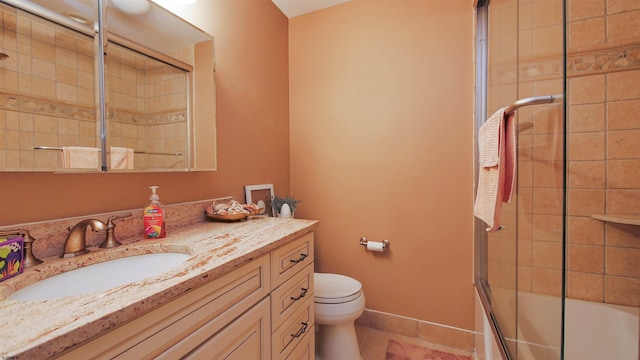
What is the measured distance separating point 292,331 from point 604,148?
1.73 meters

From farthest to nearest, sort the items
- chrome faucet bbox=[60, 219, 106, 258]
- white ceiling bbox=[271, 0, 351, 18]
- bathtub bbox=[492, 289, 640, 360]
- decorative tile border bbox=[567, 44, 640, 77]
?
1. white ceiling bbox=[271, 0, 351, 18]
2. decorative tile border bbox=[567, 44, 640, 77]
3. bathtub bbox=[492, 289, 640, 360]
4. chrome faucet bbox=[60, 219, 106, 258]

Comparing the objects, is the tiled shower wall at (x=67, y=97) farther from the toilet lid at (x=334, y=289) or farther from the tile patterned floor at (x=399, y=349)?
the tile patterned floor at (x=399, y=349)

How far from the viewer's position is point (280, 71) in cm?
209

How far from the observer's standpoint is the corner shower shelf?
119cm

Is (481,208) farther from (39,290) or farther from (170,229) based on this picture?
(39,290)

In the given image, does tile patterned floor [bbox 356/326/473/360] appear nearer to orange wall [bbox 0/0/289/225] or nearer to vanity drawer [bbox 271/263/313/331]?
vanity drawer [bbox 271/263/313/331]

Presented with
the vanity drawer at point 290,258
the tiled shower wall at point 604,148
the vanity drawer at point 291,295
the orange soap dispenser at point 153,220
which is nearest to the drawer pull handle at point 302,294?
the vanity drawer at point 291,295

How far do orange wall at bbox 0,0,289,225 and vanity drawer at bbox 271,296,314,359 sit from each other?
0.75 meters

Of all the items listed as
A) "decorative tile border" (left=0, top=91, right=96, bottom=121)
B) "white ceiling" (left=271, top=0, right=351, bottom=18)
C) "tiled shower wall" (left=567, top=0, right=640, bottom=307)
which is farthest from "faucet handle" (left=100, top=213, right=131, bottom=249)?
"tiled shower wall" (left=567, top=0, right=640, bottom=307)

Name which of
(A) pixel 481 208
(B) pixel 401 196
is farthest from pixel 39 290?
(B) pixel 401 196

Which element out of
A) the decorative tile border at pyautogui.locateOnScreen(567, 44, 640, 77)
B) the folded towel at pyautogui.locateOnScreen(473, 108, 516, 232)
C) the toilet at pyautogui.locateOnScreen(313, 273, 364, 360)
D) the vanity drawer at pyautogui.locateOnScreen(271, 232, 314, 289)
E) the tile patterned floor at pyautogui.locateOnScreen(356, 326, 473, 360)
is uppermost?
the decorative tile border at pyautogui.locateOnScreen(567, 44, 640, 77)

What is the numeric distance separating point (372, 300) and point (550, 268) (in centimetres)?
129

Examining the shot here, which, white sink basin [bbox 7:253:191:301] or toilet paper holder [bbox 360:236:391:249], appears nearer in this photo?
white sink basin [bbox 7:253:191:301]

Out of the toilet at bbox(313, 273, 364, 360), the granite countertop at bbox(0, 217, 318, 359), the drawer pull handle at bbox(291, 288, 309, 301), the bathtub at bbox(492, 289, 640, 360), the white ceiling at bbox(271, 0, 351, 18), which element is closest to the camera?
the granite countertop at bbox(0, 217, 318, 359)
